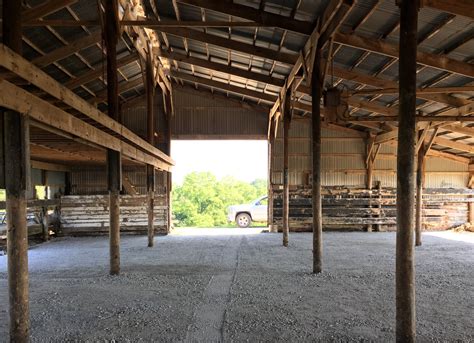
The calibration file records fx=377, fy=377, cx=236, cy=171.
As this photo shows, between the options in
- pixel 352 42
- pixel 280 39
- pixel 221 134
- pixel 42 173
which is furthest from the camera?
pixel 221 134

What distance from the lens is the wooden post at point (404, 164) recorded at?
4.32 meters

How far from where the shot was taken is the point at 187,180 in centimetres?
4891

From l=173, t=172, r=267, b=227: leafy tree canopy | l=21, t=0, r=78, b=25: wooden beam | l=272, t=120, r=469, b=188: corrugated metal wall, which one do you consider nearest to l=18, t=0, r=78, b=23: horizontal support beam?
l=21, t=0, r=78, b=25: wooden beam

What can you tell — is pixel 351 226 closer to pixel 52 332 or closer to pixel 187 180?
pixel 52 332

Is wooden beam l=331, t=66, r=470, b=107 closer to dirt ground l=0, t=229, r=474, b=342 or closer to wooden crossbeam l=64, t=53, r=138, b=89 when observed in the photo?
dirt ground l=0, t=229, r=474, b=342

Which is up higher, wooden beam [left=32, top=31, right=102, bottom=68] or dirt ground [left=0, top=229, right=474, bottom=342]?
wooden beam [left=32, top=31, right=102, bottom=68]

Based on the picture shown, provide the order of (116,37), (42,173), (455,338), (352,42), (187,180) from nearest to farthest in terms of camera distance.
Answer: (455,338), (352,42), (116,37), (42,173), (187,180)

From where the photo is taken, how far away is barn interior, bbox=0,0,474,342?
456 cm

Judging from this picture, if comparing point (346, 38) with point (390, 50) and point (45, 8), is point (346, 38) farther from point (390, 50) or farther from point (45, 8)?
point (45, 8)

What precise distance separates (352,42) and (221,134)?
413 inches

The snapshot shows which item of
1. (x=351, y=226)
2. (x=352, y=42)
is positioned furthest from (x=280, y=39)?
(x=351, y=226)

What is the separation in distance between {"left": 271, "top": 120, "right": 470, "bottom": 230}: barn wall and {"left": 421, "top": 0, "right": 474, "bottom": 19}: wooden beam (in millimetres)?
12150

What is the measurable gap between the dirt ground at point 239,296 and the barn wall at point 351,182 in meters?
5.98

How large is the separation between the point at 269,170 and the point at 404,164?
44.7 ft
